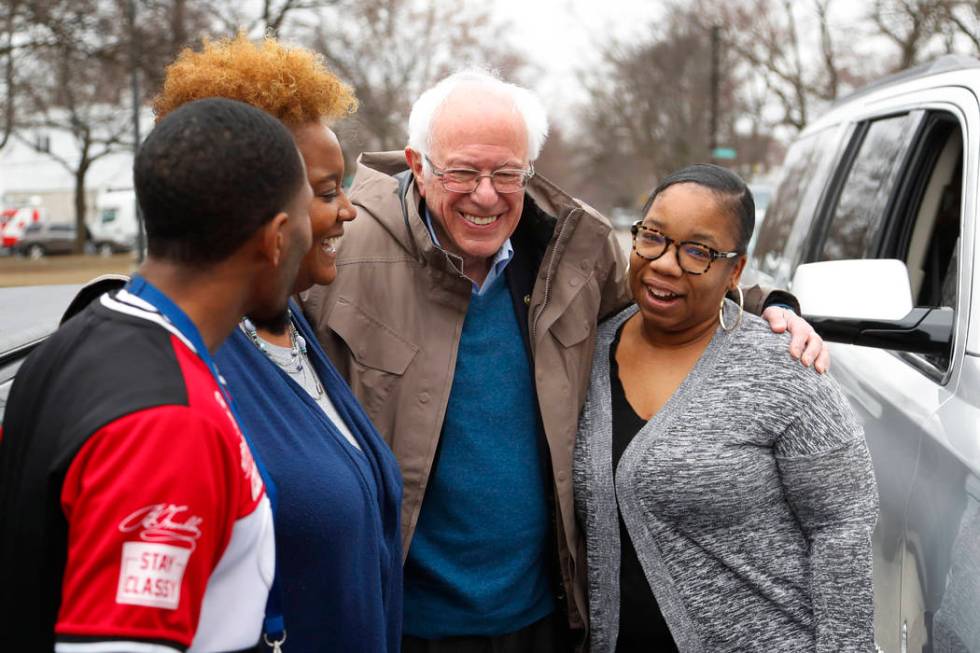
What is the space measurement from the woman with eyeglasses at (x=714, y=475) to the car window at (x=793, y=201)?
197cm

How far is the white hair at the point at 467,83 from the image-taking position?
8.48 ft

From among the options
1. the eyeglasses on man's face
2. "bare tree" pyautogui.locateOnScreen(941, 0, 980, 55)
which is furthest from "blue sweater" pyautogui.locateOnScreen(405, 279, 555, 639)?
"bare tree" pyautogui.locateOnScreen(941, 0, 980, 55)

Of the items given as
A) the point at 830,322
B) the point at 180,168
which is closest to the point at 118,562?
the point at 180,168

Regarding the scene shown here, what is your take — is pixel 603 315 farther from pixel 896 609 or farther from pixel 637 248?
pixel 896 609

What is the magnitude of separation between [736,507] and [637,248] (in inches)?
26.3

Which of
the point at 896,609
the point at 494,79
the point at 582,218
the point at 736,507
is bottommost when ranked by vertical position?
the point at 896,609

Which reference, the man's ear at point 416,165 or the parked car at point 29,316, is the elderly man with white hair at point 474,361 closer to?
the man's ear at point 416,165

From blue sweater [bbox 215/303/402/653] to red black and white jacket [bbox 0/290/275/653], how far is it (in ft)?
1.21

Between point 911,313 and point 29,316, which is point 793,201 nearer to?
point 911,313

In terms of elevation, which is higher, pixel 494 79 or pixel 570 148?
pixel 494 79

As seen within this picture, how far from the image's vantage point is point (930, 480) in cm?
231

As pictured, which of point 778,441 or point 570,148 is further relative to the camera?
point 570,148

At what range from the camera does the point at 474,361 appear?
2.53m

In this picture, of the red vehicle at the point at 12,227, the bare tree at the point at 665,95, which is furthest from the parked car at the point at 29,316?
the red vehicle at the point at 12,227
